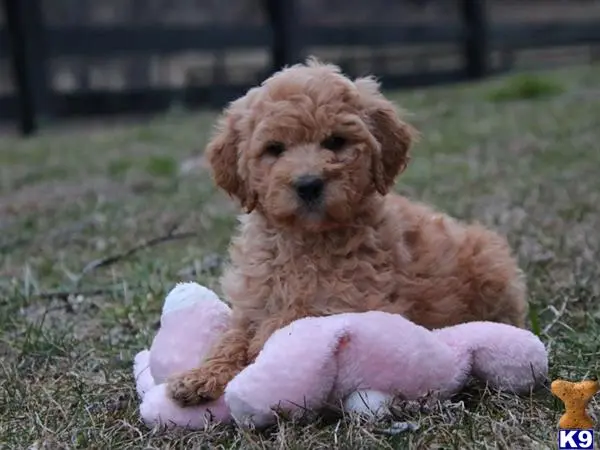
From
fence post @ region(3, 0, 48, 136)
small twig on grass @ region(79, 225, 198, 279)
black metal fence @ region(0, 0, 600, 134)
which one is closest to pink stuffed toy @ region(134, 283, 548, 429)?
small twig on grass @ region(79, 225, 198, 279)

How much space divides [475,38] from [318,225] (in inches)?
582

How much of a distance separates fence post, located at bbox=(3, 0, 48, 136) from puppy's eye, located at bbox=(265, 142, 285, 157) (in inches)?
382

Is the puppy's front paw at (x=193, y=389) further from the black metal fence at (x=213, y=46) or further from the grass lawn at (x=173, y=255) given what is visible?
the black metal fence at (x=213, y=46)

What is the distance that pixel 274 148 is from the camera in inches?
130

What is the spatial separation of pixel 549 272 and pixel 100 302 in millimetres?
2029

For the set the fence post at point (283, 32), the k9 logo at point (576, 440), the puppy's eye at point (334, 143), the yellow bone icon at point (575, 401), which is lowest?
the fence post at point (283, 32)

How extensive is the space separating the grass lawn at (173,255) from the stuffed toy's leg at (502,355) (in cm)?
7

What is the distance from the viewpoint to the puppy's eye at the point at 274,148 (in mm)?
3285

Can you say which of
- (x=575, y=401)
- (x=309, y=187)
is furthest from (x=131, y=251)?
(x=575, y=401)

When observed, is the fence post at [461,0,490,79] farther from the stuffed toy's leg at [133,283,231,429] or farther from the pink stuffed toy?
the pink stuffed toy

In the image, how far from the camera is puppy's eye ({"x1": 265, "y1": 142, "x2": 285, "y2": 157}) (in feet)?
10.8

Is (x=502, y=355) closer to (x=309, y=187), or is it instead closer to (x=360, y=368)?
(x=360, y=368)

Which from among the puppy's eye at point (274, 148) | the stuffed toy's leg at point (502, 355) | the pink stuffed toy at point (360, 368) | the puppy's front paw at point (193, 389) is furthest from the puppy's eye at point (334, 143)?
the puppy's front paw at point (193, 389)

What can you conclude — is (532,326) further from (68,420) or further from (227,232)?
(227,232)
